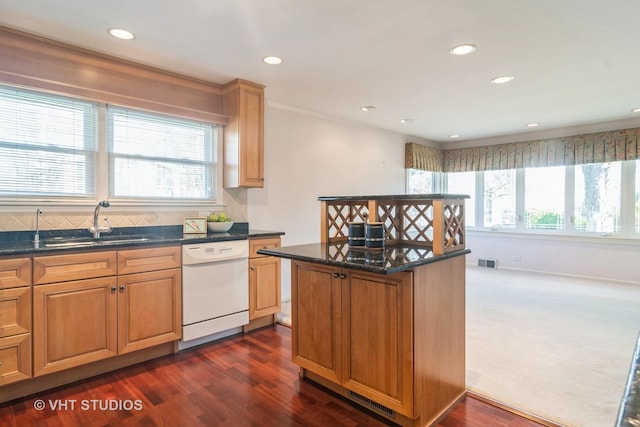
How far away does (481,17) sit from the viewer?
241cm

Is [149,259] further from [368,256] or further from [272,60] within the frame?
[272,60]

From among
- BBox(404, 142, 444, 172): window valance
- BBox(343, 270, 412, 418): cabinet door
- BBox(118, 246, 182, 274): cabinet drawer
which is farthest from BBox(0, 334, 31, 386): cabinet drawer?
BBox(404, 142, 444, 172): window valance

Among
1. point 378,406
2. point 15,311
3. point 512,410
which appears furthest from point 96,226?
point 512,410

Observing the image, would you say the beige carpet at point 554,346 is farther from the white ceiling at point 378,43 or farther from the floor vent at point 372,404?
the white ceiling at point 378,43

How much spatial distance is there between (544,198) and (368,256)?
555cm

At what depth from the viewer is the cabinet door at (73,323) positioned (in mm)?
2332

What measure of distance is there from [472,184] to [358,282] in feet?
19.3

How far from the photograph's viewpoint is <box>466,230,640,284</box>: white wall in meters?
5.40

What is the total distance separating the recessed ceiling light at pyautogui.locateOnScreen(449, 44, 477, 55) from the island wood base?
2544 millimetres

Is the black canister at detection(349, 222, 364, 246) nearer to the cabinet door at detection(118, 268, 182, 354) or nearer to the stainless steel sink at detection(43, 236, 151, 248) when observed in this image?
the cabinet door at detection(118, 268, 182, 354)

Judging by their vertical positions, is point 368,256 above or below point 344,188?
below

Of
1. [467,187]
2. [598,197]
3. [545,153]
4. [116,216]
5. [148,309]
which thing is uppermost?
[545,153]

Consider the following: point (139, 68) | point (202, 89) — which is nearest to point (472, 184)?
point (202, 89)

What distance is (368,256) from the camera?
2.03 metres
